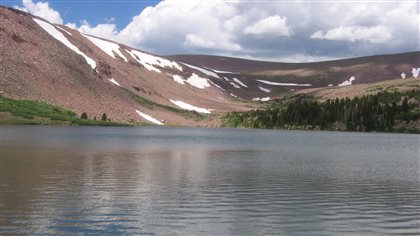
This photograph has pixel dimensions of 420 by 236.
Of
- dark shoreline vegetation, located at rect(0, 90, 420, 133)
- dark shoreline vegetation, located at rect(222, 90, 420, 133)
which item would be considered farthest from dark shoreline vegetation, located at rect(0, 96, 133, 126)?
dark shoreline vegetation, located at rect(222, 90, 420, 133)

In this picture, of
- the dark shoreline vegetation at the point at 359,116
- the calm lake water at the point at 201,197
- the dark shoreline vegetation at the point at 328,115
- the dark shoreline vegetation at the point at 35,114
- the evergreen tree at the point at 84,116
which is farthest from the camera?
the dark shoreline vegetation at the point at 359,116

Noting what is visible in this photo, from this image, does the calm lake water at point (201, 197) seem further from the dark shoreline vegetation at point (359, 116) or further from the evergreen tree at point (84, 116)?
the dark shoreline vegetation at point (359, 116)

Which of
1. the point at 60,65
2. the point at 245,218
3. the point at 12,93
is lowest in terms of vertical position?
the point at 245,218

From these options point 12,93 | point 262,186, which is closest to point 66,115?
point 12,93

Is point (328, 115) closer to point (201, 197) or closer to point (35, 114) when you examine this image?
point (35, 114)

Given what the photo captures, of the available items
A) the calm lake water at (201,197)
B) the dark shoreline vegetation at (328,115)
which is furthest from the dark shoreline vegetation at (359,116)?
the calm lake water at (201,197)

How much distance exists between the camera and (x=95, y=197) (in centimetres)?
2869

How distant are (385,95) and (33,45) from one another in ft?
432

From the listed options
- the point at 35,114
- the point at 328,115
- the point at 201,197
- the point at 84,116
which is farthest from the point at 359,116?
the point at 201,197

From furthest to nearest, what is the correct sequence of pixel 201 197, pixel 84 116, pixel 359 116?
pixel 359 116, pixel 84 116, pixel 201 197

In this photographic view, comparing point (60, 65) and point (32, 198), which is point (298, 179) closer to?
point (32, 198)

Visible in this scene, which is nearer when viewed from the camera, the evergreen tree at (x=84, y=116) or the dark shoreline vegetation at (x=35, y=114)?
the dark shoreline vegetation at (x=35, y=114)

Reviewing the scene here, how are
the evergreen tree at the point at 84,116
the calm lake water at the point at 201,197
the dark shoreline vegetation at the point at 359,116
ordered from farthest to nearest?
the dark shoreline vegetation at the point at 359,116, the evergreen tree at the point at 84,116, the calm lake water at the point at 201,197

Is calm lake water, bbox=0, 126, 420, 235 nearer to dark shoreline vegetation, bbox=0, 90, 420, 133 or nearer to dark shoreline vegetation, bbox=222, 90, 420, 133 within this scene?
dark shoreline vegetation, bbox=0, 90, 420, 133
